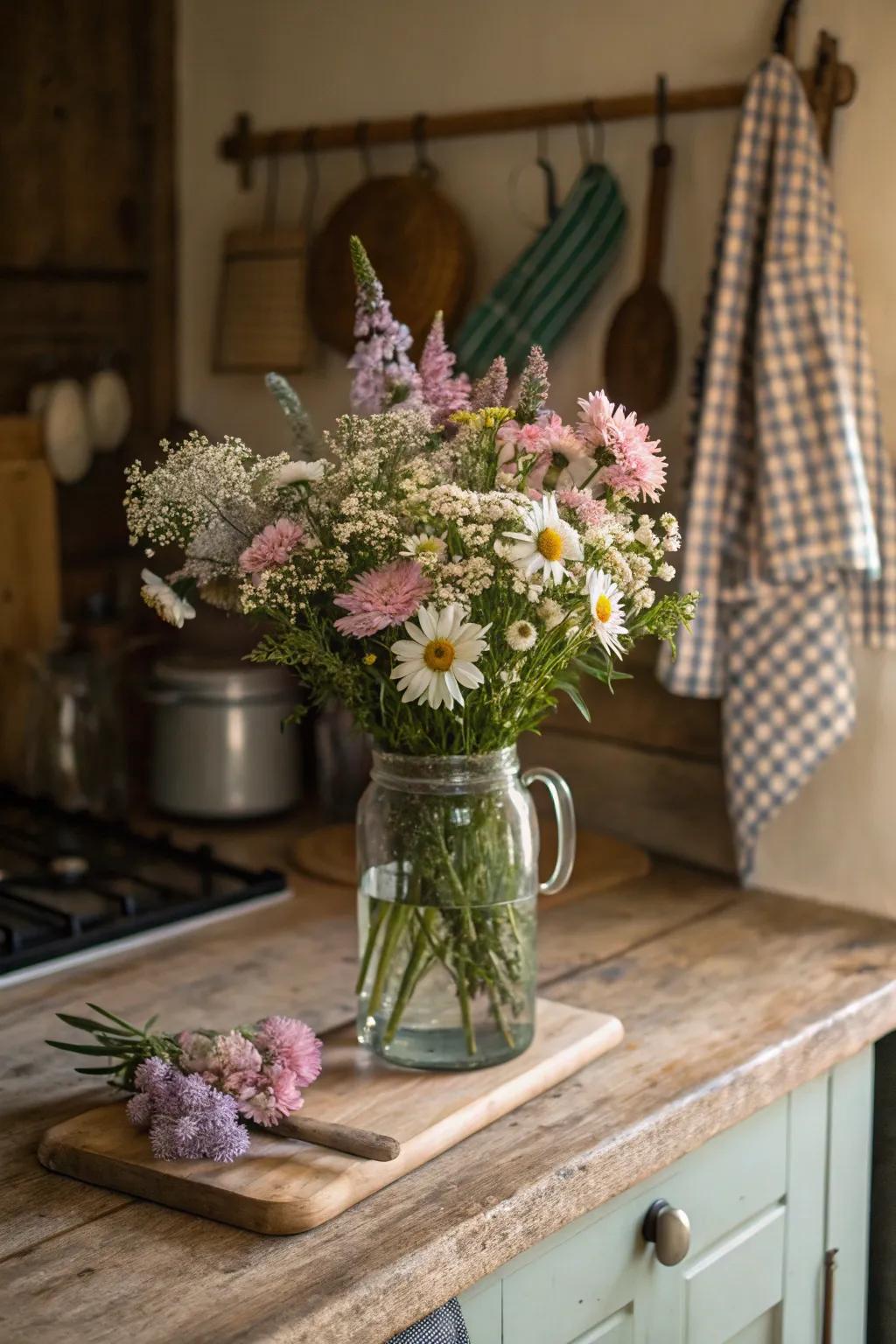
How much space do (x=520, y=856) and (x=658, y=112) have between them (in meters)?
0.92

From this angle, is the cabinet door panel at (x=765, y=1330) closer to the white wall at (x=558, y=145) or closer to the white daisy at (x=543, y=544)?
the white wall at (x=558, y=145)

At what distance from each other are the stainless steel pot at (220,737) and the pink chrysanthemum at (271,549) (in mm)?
876

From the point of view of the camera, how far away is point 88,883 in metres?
1.68

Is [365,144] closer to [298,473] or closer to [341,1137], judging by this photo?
[298,473]

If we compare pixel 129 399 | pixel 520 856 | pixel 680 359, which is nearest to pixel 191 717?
pixel 129 399

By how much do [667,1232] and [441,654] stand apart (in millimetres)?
501

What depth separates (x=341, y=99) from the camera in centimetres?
205

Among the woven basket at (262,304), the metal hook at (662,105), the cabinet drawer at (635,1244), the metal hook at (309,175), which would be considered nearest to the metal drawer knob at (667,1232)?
the cabinet drawer at (635,1244)

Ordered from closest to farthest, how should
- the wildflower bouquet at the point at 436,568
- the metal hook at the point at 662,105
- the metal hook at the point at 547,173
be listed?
the wildflower bouquet at the point at 436,568 < the metal hook at the point at 662,105 < the metal hook at the point at 547,173

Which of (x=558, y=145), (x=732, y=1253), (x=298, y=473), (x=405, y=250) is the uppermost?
(x=558, y=145)

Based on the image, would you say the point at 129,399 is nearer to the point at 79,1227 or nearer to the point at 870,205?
the point at 870,205

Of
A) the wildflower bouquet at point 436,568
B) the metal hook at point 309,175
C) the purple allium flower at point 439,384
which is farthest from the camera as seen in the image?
the metal hook at point 309,175

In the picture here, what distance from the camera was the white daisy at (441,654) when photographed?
1.06 metres

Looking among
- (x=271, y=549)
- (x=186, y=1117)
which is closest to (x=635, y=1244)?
(x=186, y=1117)
